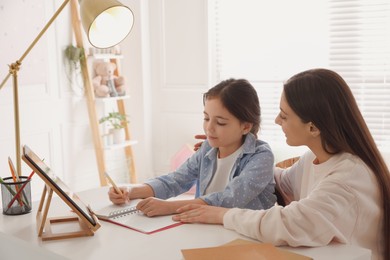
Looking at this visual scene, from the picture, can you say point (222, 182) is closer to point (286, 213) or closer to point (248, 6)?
point (286, 213)

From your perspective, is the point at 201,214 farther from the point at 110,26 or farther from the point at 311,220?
the point at 110,26

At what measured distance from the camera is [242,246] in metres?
1.43

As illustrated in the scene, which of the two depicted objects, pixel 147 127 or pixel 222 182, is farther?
pixel 147 127

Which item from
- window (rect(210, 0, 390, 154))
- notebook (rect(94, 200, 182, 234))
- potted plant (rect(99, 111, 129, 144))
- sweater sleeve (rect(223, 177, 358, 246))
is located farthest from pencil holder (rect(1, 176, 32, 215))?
window (rect(210, 0, 390, 154))

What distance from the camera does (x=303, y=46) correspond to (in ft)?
13.6

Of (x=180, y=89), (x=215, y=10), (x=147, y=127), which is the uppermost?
(x=215, y=10)

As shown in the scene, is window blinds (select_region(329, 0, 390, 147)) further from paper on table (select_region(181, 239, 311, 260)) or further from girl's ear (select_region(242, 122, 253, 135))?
paper on table (select_region(181, 239, 311, 260))

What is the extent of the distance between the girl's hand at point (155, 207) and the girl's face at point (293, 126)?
18.3 inches

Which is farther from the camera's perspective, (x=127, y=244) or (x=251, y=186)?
(x=251, y=186)

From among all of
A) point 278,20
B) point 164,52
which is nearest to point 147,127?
point 164,52

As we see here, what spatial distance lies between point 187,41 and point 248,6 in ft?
2.03

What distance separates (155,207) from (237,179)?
318 mm

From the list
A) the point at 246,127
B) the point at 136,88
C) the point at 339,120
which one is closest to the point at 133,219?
the point at 246,127

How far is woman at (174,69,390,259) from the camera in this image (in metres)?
1.48
